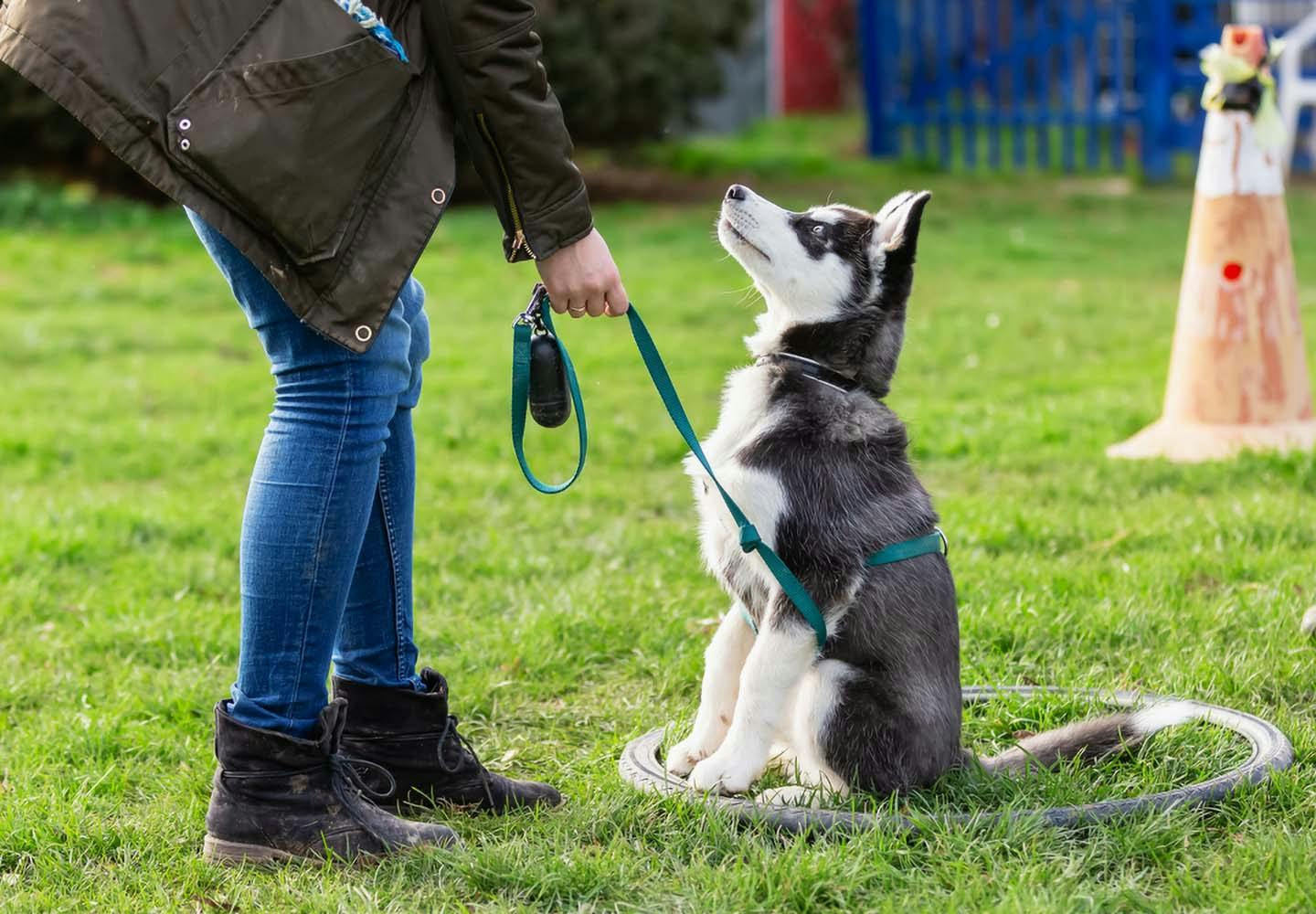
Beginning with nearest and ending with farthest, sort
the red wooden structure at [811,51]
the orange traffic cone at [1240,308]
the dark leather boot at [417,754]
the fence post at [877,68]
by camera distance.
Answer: the dark leather boot at [417,754] < the orange traffic cone at [1240,308] < the fence post at [877,68] < the red wooden structure at [811,51]

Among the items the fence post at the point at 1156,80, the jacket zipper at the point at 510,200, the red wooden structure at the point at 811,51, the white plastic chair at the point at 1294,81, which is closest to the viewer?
the jacket zipper at the point at 510,200

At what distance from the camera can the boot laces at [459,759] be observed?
3061mm

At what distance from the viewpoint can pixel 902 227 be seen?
312cm

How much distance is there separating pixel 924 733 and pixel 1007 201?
1164 centimetres

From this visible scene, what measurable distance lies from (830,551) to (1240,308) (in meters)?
3.36

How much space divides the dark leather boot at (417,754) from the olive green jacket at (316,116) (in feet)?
2.87

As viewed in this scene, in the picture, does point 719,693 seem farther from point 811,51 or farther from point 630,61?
point 811,51

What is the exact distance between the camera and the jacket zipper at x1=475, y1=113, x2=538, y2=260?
2631mm

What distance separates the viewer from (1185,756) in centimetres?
311

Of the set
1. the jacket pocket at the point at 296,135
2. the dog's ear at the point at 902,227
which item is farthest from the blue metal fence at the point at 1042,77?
the jacket pocket at the point at 296,135

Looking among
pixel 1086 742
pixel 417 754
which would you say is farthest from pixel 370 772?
pixel 1086 742

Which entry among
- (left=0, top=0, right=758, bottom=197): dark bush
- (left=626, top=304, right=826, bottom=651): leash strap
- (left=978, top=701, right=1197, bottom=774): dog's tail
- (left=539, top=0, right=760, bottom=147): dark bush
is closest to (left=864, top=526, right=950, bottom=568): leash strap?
(left=626, top=304, right=826, bottom=651): leash strap

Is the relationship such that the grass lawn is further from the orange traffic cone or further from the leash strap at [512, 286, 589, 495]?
the leash strap at [512, 286, 589, 495]

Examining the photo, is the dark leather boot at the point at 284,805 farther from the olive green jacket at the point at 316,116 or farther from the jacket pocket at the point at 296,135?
the jacket pocket at the point at 296,135
